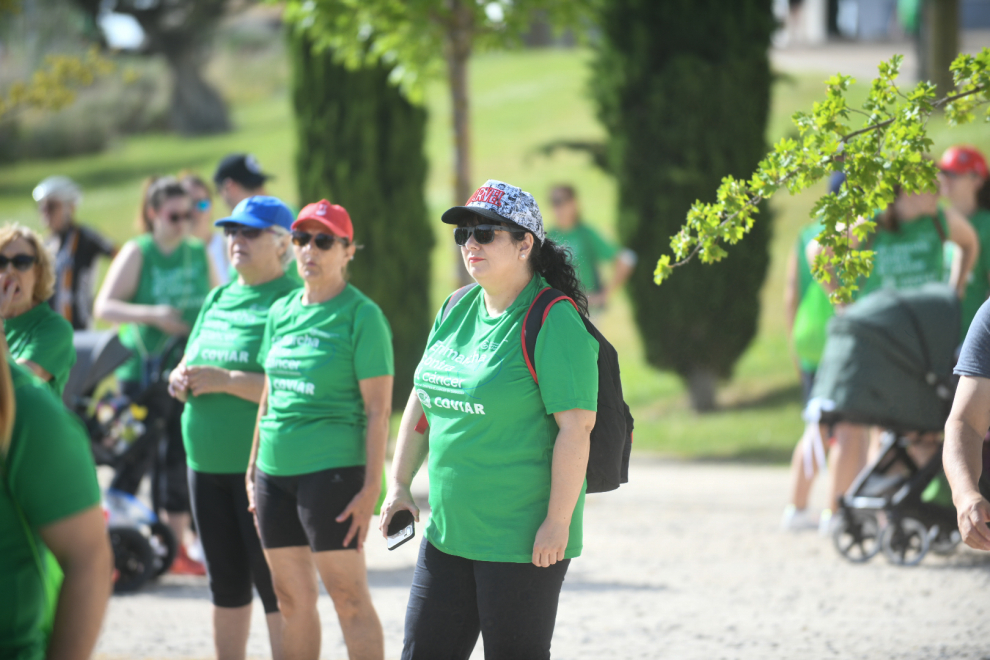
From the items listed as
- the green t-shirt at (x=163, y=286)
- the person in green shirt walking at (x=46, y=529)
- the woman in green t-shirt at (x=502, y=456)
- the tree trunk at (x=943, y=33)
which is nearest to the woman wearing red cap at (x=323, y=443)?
the woman in green t-shirt at (x=502, y=456)

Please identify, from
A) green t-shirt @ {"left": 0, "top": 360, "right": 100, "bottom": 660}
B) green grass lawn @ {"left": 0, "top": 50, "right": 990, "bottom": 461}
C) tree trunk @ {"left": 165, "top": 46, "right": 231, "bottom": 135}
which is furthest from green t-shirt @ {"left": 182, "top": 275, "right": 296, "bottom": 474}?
tree trunk @ {"left": 165, "top": 46, "right": 231, "bottom": 135}

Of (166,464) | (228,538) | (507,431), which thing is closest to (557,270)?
(507,431)

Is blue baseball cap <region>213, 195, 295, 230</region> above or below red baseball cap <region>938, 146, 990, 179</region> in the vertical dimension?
below

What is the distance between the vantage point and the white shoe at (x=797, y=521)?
278 inches

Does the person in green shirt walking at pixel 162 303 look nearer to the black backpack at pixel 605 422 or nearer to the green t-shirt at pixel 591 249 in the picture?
the black backpack at pixel 605 422

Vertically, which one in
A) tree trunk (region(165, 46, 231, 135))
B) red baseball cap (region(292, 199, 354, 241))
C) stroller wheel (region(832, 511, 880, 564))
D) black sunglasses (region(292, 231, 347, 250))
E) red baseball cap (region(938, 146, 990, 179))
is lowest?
stroller wheel (region(832, 511, 880, 564))

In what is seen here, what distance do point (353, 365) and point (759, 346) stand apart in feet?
39.9

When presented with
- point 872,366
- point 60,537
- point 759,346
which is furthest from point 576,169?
point 60,537

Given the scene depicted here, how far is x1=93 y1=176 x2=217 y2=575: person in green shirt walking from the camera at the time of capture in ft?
20.2

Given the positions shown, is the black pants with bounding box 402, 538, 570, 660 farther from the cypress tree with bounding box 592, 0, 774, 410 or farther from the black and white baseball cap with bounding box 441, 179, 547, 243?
the cypress tree with bounding box 592, 0, 774, 410

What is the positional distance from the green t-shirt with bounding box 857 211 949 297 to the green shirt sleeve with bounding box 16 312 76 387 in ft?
14.9

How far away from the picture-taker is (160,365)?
20.1 ft

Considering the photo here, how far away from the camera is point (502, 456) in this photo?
304 cm

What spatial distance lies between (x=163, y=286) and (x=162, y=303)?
0.33ft
